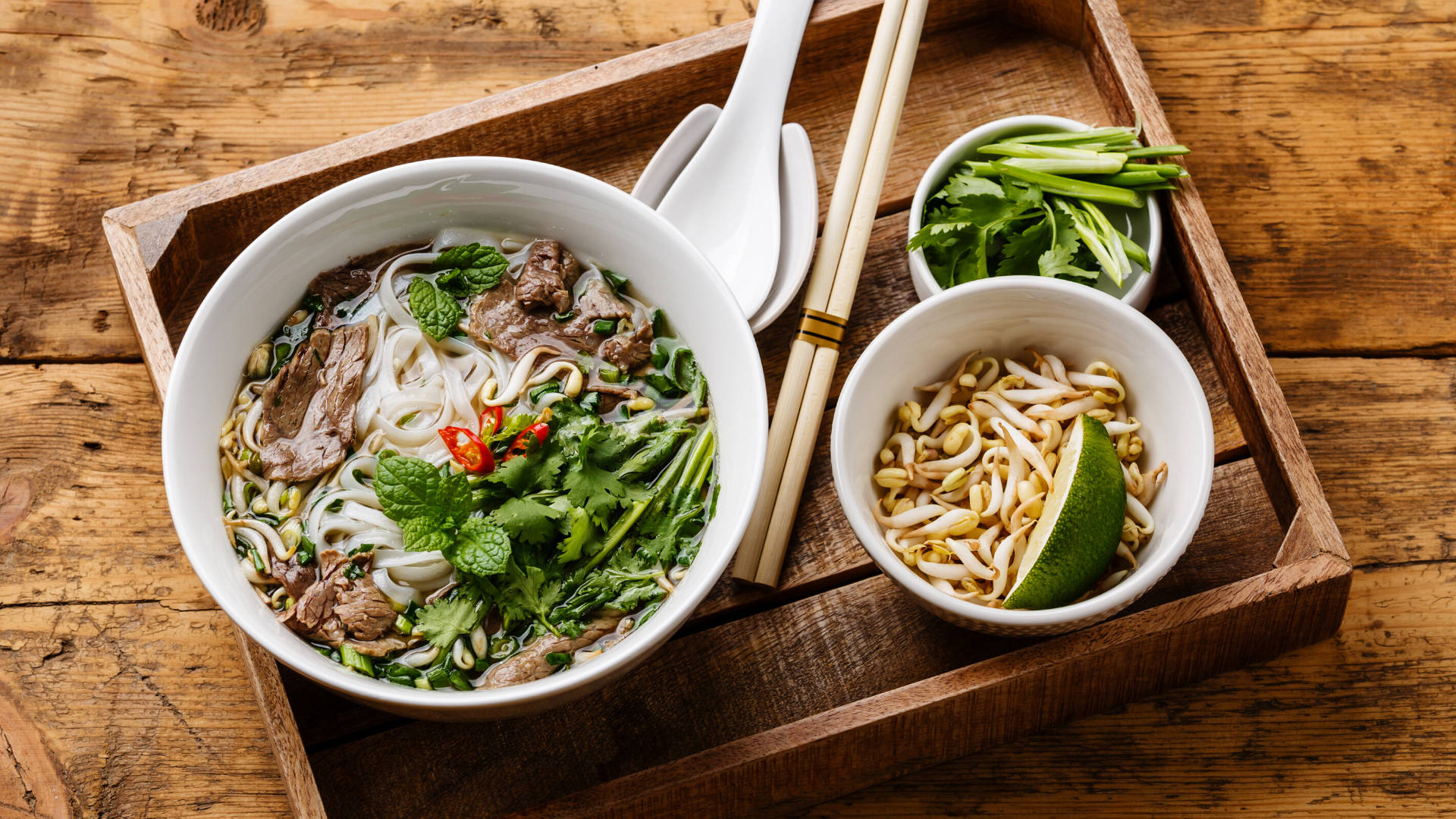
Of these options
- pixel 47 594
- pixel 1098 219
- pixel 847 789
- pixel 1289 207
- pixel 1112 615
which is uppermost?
pixel 1098 219

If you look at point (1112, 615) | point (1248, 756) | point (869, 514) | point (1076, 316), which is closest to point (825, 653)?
point (869, 514)

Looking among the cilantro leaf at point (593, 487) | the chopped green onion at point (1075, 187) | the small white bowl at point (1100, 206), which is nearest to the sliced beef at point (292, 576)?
the cilantro leaf at point (593, 487)

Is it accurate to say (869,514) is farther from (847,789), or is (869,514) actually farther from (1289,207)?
(1289,207)

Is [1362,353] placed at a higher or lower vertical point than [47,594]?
higher

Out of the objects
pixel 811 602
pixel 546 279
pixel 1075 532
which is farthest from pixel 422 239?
pixel 1075 532

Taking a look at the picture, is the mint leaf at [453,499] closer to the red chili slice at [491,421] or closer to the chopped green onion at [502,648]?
the red chili slice at [491,421]

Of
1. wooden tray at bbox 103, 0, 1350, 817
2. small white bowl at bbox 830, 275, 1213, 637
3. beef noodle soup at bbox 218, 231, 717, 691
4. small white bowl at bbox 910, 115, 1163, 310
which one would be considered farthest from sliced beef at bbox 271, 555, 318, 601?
small white bowl at bbox 910, 115, 1163, 310
